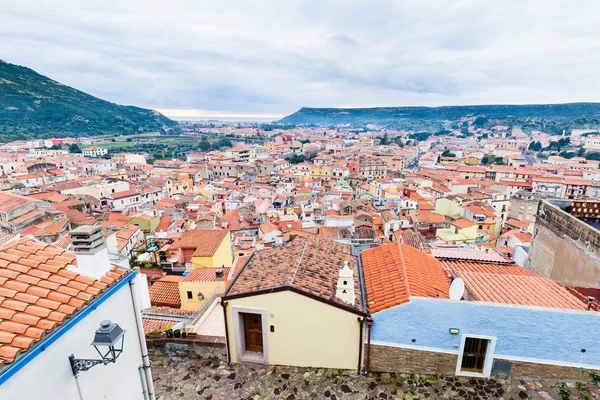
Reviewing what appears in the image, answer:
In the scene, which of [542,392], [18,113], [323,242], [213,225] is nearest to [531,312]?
[542,392]

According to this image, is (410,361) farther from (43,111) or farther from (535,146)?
(43,111)

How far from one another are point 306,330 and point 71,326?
13.4 feet

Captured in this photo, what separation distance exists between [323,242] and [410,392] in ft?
14.1

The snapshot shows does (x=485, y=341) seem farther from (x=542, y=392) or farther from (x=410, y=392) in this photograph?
(x=410, y=392)

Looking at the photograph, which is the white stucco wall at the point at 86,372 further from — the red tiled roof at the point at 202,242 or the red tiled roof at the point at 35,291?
the red tiled roof at the point at 202,242

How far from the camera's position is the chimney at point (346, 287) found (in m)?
6.35

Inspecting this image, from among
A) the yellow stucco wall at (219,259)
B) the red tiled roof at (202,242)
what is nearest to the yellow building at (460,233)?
the yellow stucco wall at (219,259)

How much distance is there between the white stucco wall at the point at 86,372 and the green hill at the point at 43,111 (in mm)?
158037

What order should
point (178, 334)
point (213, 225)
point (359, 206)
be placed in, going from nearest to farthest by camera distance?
point (178, 334) < point (213, 225) < point (359, 206)

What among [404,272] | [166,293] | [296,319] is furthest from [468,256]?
[166,293]

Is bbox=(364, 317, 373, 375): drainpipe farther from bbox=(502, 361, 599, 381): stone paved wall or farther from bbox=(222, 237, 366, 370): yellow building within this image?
bbox=(502, 361, 599, 381): stone paved wall

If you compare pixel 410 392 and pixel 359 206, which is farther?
pixel 359 206

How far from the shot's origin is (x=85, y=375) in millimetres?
3695

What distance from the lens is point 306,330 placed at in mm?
6391
